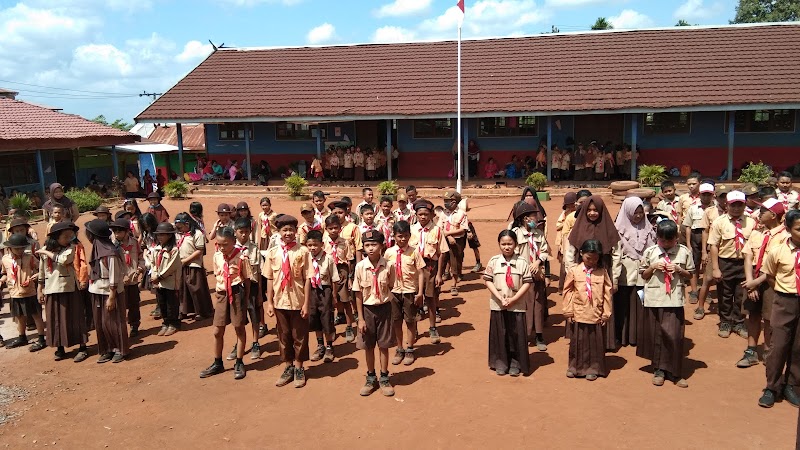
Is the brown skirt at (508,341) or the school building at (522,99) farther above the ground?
the school building at (522,99)

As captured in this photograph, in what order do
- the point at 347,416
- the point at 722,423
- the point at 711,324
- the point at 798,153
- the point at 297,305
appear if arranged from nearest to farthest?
1. the point at 722,423
2. the point at 347,416
3. the point at 297,305
4. the point at 711,324
5. the point at 798,153

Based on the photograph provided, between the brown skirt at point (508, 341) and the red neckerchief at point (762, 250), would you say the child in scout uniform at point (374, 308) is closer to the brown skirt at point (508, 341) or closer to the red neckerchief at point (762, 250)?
the brown skirt at point (508, 341)

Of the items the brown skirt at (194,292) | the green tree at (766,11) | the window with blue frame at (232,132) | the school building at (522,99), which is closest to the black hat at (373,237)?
the brown skirt at (194,292)

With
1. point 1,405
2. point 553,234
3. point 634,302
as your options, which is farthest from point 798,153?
point 1,405

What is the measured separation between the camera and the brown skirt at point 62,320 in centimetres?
730

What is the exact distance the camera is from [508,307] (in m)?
6.27

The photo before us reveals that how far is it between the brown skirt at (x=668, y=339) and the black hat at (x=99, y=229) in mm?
5812

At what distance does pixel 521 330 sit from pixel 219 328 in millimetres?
3040

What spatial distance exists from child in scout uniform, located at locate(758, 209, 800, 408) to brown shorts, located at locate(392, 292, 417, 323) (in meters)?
3.32

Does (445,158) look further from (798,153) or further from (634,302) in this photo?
(634,302)

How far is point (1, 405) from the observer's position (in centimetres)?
634

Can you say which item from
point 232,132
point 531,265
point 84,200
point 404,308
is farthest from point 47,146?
point 531,265

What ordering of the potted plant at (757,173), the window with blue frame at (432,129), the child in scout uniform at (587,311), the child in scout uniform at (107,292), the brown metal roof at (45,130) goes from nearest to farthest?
1. the child in scout uniform at (587,311)
2. the child in scout uniform at (107,292)
3. the potted plant at (757,173)
4. the brown metal roof at (45,130)
5. the window with blue frame at (432,129)

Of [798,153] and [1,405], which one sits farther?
[798,153]
